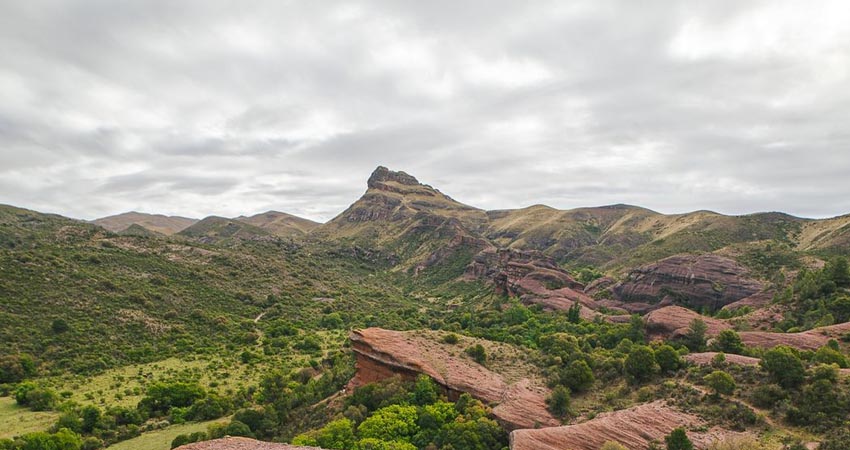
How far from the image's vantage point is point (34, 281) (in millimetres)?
68938

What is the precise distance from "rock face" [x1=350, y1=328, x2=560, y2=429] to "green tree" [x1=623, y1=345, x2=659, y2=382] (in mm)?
8333

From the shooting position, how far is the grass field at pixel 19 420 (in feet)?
130

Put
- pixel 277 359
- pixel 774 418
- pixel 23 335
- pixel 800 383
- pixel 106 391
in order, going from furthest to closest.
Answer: pixel 277 359 → pixel 23 335 → pixel 106 391 → pixel 800 383 → pixel 774 418

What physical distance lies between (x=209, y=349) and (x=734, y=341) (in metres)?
77.9

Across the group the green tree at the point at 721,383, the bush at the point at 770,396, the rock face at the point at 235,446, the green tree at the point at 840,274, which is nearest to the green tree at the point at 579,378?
the green tree at the point at 721,383

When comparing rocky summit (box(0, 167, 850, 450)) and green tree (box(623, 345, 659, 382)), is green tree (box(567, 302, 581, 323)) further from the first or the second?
green tree (box(623, 345, 659, 382))

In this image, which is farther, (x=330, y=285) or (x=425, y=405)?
(x=330, y=285)

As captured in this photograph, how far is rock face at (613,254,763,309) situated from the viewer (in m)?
76.9

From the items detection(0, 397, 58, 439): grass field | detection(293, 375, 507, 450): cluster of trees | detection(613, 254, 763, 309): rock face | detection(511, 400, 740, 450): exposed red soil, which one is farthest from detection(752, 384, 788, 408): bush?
detection(0, 397, 58, 439): grass field

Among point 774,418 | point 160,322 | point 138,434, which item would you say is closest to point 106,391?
point 138,434

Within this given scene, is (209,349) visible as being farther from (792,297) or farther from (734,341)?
(792,297)

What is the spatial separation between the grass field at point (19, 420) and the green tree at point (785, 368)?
68.9 m

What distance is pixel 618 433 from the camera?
2628cm

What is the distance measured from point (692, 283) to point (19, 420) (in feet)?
363
